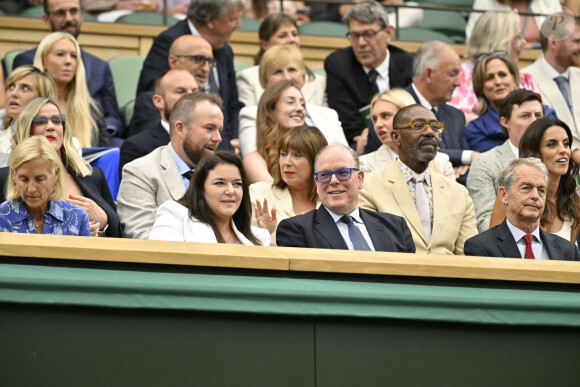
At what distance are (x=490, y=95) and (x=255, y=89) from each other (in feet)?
4.86

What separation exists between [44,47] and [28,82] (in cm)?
53

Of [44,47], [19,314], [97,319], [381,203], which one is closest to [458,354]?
[97,319]

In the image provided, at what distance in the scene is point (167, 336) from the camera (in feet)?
9.43

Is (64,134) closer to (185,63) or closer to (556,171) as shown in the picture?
(185,63)

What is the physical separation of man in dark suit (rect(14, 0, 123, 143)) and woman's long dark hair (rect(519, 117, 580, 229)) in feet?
8.14

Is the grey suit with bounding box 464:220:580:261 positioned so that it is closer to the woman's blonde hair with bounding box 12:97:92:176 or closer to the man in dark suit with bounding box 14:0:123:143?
the woman's blonde hair with bounding box 12:97:92:176

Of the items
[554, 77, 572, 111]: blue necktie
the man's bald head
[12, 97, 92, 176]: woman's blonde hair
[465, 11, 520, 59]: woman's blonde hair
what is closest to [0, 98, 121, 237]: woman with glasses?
[12, 97, 92, 176]: woman's blonde hair

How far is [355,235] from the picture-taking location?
4.14 meters

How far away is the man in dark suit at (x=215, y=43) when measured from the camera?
6266mm

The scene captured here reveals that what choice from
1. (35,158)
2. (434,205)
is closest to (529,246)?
(434,205)

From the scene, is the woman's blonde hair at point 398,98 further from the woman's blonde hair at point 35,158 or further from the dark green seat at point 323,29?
the dark green seat at point 323,29

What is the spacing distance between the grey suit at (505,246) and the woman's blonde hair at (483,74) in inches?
80.6

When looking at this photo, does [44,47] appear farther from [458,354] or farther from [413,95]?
[458,354]

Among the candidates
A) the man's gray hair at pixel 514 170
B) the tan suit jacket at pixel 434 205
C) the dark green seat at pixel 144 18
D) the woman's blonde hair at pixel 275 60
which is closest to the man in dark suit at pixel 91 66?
the woman's blonde hair at pixel 275 60
